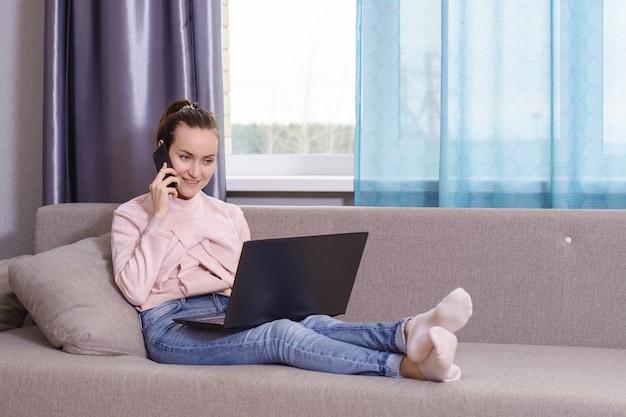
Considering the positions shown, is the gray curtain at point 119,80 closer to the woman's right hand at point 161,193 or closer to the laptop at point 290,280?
the woman's right hand at point 161,193

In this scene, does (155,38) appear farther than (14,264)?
Yes

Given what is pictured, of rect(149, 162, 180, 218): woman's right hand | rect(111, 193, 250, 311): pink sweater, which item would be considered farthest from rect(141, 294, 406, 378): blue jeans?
rect(149, 162, 180, 218): woman's right hand

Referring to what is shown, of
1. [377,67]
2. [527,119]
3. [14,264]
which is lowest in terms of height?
[14,264]

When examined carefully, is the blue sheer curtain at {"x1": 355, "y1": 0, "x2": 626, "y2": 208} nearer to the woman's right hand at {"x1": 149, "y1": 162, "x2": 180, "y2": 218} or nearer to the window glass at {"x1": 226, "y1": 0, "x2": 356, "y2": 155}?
the window glass at {"x1": 226, "y1": 0, "x2": 356, "y2": 155}

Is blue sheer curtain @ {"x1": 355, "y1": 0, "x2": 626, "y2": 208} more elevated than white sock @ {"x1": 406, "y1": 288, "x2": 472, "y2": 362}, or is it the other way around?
blue sheer curtain @ {"x1": 355, "y1": 0, "x2": 626, "y2": 208}

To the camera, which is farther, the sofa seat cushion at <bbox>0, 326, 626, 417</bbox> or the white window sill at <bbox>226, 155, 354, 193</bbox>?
the white window sill at <bbox>226, 155, 354, 193</bbox>

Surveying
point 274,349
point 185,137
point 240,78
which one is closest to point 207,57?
point 240,78

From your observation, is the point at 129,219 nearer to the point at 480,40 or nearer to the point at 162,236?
the point at 162,236

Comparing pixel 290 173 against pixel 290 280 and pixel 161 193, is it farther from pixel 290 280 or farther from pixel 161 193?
pixel 290 280

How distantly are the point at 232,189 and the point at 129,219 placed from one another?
79 cm

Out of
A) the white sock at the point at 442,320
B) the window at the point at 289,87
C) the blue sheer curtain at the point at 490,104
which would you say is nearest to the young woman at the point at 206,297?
the white sock at the point at 442,320

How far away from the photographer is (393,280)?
2.46 meters

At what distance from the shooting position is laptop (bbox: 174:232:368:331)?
6.15 feet

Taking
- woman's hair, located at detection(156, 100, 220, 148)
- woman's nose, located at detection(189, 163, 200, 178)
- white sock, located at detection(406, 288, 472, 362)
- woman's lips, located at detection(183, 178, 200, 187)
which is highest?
woman's hair, located at detection(156, 100, 220, 148)
